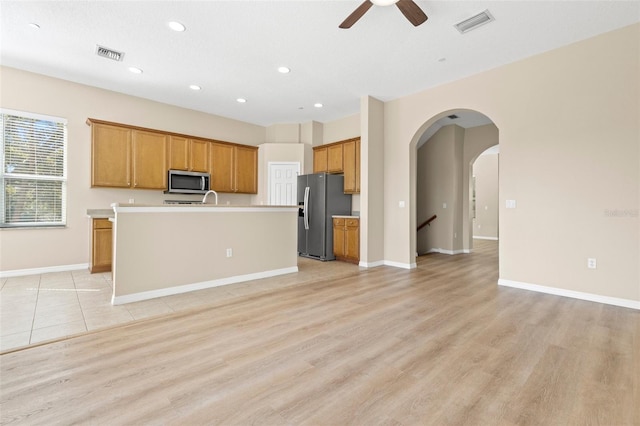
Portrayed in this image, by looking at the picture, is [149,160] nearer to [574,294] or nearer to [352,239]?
[352,239]

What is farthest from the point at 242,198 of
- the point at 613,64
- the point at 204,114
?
the point at 613,64

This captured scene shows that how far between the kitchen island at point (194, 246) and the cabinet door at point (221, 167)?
251 centimetres

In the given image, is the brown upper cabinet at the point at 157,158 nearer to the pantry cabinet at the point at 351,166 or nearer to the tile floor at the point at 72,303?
the tile floor at the point at 72,303

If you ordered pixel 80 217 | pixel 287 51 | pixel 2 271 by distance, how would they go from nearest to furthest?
pixel 287 51, pixel 2 271, pixel 80 217

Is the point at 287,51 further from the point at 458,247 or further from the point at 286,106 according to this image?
the point at 458,247

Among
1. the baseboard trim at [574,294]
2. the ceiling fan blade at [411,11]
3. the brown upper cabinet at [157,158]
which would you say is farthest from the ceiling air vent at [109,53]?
the baseboard trim at [574,294]

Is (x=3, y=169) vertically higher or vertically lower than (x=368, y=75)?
lower

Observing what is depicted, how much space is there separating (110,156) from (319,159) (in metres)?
4.08

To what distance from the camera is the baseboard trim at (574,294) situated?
328cm

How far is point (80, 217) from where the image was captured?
503 centimetres

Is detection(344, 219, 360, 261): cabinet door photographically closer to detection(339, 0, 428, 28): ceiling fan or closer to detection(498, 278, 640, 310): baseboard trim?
detection(498, 278, 640, 310): baseboard trim

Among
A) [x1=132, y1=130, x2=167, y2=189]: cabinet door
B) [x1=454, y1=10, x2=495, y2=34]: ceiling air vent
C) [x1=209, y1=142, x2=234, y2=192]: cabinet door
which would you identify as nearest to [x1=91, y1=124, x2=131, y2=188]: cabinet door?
[x1=132, y1=130, x2=167, y2=189]: cabinet door

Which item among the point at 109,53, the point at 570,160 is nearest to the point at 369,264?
the point at 570,160

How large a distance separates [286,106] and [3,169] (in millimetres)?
4706
